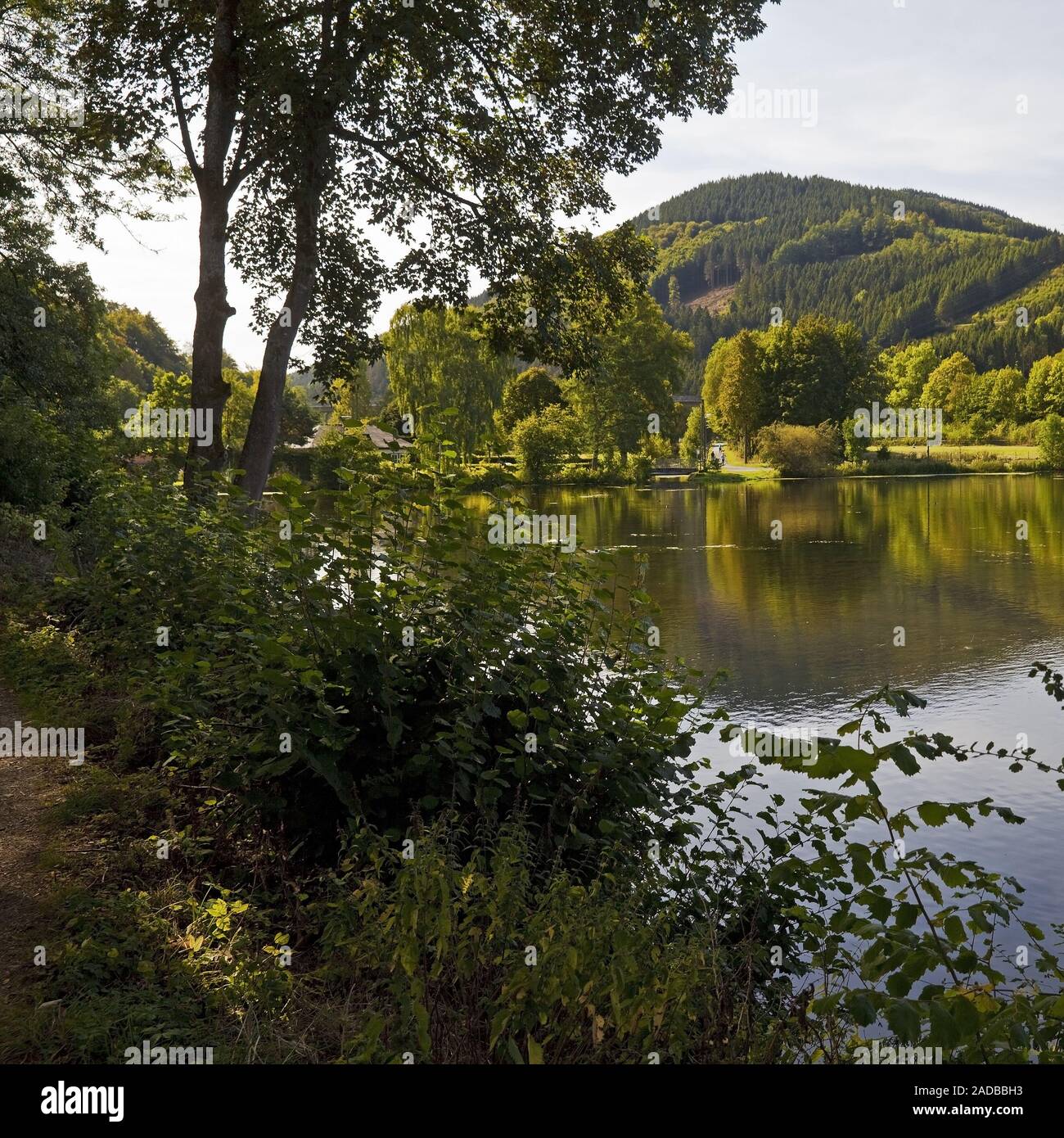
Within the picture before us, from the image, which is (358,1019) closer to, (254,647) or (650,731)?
(254,647)

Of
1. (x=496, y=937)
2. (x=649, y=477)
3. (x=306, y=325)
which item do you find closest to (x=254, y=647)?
(x=496, y=937)

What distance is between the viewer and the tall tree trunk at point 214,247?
39.4 feet

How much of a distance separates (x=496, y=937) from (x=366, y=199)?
1260 centimetres

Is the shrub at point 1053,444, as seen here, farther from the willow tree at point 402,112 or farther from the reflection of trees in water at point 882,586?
the willow tree at point 402,112

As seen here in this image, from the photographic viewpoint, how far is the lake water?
9.45m

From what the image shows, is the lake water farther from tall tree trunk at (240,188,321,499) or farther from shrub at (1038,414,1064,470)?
shrub at (1038,414,1064,470)

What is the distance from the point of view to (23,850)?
206 inches

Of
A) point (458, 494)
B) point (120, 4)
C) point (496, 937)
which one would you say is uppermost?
point (120, 4)

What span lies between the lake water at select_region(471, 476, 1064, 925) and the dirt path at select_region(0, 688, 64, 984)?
3693 mm

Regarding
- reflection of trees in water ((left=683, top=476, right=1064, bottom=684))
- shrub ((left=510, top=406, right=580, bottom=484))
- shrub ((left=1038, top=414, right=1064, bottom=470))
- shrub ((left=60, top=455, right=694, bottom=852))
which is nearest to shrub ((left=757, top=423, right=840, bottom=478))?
shrub ((left=1038, top=414, right=1064, bottom=470))

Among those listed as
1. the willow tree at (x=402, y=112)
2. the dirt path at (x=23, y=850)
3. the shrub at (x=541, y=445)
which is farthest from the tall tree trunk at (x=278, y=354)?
the shrub at (x=541, y=445)

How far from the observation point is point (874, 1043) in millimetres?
4406

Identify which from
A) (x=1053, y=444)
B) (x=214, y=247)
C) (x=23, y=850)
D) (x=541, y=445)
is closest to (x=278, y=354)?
(x=214, y=247)
